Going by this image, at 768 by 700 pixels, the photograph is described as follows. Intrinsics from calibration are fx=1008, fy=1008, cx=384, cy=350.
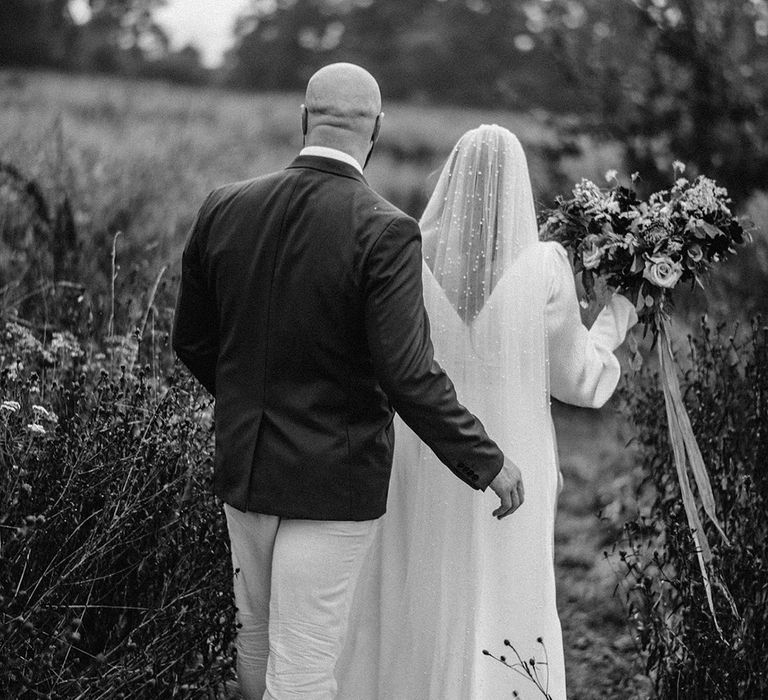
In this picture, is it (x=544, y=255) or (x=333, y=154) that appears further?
(x=544, y=255)

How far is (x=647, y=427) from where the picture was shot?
414cm

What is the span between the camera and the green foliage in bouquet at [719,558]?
127 inches

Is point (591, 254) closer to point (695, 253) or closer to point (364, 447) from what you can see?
point (695, 253)

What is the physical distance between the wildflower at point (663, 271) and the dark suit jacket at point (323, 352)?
920 millimetres

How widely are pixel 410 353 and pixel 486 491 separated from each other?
0.90 metres

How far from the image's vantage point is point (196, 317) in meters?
3.14

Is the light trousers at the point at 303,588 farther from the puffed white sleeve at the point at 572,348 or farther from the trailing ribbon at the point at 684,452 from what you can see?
the trailing ribbon at the point at 684,452

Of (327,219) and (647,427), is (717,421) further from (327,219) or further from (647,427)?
(327,219)

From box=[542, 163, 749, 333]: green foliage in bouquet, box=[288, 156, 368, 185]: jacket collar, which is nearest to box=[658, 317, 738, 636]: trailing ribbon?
box=[542, 163, 749, 333]: green foliage in bouquet

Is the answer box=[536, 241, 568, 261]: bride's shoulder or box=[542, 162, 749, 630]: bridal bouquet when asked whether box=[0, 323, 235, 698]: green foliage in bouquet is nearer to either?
box=[536, 241, 568, 261]: bride's shoulder

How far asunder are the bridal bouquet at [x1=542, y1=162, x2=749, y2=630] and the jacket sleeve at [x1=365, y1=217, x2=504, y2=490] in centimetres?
92

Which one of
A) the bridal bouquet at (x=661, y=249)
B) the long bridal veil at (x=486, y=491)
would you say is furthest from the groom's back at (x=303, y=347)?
the bridal bouquet at (x=661, y=249)

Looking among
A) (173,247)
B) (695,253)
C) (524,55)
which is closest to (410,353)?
(695,253)

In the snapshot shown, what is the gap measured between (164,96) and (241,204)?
17.2 meters
